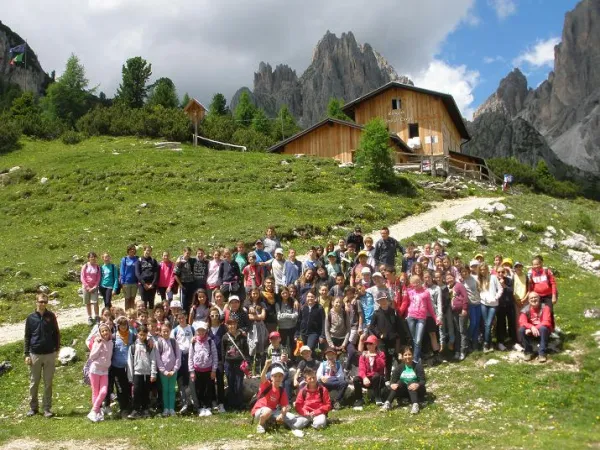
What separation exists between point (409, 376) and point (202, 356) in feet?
14.1

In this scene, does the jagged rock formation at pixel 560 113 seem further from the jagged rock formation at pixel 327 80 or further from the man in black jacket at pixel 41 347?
the man in black jacket at pixel 41 347

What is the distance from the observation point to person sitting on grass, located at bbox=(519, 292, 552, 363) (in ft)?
41.2

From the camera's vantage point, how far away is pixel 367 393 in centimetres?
1195

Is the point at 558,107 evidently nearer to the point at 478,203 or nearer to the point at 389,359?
the point at 478,203

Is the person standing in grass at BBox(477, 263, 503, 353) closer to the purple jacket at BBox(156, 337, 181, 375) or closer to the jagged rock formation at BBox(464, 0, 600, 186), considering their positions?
the purple jacket at BBox(156, 337, 181, 375)

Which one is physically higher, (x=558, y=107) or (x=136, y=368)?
(x=558, y=107)

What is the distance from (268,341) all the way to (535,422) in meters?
5.80

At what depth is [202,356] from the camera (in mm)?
11656

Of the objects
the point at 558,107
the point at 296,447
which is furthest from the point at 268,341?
the point at 558,107

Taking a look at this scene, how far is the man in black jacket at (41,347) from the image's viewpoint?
1180 centimetres

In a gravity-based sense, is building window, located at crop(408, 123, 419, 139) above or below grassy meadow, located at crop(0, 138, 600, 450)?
above

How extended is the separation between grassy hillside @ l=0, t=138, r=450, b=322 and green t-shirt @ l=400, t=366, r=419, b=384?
45.2 ft

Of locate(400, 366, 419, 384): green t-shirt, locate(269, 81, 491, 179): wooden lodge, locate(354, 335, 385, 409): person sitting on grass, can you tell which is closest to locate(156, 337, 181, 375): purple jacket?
locate(354, 335, 385, 409): person sitting on grass

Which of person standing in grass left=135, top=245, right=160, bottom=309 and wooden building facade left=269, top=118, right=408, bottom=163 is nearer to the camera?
person standing in grass left=135, top=245, right=160, bottom=309
